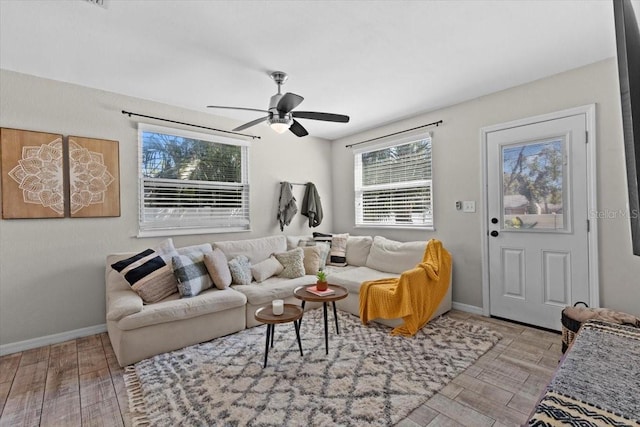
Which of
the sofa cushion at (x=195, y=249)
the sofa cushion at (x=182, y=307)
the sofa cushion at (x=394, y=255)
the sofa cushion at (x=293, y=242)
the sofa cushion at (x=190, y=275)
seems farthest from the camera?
the sofa cushion at (x=293, y=242)

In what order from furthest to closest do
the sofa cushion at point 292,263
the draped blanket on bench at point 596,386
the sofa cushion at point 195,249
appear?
the sofa cushion at point 292,263
the sofa cushion at point 195,249
the draped blanket on bench at point 596,386

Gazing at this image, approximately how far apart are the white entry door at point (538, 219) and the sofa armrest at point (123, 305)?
359 cm

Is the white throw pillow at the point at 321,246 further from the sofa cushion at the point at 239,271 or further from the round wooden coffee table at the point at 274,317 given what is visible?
the round wooden coffee table at the point at 274,317

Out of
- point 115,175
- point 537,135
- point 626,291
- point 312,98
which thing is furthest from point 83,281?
point 626,291

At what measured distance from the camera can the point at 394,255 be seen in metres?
3.85

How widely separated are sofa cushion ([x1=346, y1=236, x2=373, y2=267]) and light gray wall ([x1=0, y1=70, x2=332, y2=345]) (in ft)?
6.95

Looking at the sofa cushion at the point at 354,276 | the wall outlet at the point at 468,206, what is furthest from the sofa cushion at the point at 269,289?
the wall outlet at the point at 468,206

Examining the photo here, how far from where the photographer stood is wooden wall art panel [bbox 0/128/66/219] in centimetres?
271

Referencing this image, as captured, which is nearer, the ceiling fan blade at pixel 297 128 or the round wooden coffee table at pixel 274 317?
the round wooden coffee table at pixel 274 317

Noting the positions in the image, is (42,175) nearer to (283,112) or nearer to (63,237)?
(63,237)

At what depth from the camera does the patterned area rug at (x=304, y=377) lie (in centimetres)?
183

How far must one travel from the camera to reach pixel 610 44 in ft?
7.96

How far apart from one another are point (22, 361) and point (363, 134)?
470cm

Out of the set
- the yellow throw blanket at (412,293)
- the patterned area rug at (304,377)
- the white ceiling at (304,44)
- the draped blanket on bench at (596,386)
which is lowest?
the patterned area rug at (304,377)
